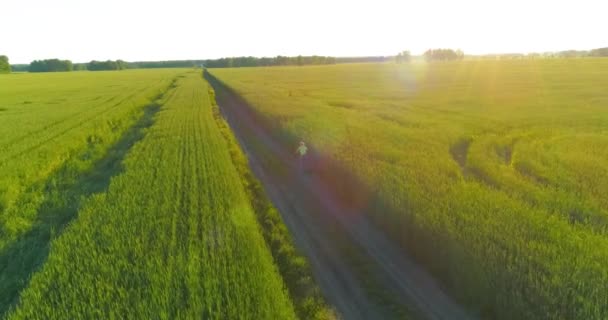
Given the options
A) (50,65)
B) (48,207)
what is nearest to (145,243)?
(48,207)

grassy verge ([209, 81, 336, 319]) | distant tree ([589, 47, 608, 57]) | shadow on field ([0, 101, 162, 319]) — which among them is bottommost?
grassy verge ([209, 81, 336, 319])

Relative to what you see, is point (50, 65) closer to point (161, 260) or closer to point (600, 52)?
point (161, 260)

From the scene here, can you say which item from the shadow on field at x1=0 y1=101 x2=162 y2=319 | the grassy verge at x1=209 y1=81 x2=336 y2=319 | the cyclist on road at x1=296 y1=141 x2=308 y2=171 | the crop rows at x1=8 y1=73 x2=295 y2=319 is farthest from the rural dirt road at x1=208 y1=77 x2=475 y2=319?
the shadow on field at x1=0 y1=101 x2=162 y2=319

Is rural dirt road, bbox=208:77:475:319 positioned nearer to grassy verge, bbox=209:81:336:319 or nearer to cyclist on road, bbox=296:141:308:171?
grassy verge, bbox=209:81:336:319

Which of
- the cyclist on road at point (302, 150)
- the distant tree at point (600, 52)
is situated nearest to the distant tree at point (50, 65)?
the cyclist on road at point (302, 150)

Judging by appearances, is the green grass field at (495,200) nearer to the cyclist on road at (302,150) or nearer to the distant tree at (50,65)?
the cyclist on road at (302,150)

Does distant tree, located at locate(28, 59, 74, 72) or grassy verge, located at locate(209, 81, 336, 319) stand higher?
distant tree, located at locate(28, 59, 74, 72)
